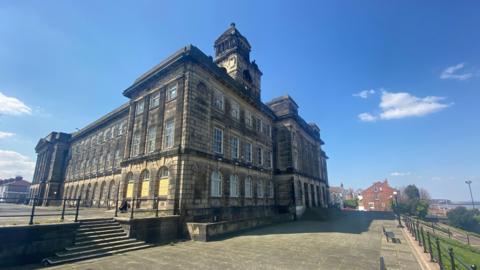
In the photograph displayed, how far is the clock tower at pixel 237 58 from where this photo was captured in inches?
1144

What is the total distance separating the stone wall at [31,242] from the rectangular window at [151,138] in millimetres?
9743

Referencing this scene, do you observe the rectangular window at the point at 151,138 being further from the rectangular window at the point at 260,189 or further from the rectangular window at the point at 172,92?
the rectangular window at the point at 260,189

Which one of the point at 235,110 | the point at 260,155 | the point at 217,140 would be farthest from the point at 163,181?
the point at 260,155

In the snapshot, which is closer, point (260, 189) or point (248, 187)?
point (248, 187)

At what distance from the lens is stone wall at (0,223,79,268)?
806 centimetres

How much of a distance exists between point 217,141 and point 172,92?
227 inches

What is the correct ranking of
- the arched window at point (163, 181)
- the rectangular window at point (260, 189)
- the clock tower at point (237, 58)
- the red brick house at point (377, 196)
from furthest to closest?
the red brick house at point (377, 196) → the clock tower at point (237, 58) → the rectangular window at point (260, 189) → the arched window at point (163, 181)

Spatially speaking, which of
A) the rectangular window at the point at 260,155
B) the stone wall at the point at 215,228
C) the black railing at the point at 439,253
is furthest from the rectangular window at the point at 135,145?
the black railing at the point at 439,253

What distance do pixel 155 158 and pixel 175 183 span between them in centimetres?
351

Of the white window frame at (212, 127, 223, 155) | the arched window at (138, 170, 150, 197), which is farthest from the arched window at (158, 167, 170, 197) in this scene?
the white window frame at (212, 127, 223, 155)

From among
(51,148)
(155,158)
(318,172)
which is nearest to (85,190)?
(51,148)

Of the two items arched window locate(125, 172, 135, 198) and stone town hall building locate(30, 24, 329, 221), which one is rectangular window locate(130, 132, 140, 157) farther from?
arched window locate(125, 172, 135, 198)

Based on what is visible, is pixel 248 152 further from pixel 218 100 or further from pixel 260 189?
pixel 218 100

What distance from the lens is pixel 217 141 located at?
20.0m
